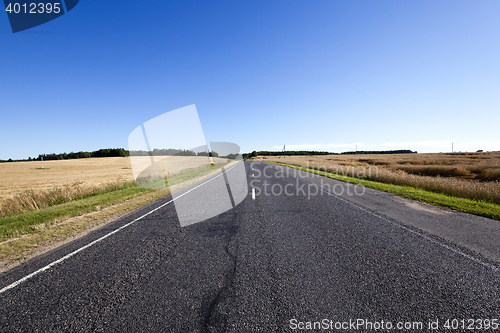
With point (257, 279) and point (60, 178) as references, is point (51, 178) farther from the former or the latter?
point (257, 279)

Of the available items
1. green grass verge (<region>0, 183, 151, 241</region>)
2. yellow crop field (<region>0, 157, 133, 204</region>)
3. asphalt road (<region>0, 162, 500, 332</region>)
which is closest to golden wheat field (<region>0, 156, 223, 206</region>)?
yellow crop field (<region>0, 157, 133, 204</region>)

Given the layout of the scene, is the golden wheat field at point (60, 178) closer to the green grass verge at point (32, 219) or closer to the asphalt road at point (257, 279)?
the green grass verge at point (32, 219)

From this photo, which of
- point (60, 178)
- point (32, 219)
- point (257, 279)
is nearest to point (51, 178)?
point (60, 178)

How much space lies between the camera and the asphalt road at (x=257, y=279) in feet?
8.71

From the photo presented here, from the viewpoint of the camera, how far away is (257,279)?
3486 mm

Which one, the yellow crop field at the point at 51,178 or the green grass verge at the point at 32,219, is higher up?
the yellow crop field at the point at 51,178

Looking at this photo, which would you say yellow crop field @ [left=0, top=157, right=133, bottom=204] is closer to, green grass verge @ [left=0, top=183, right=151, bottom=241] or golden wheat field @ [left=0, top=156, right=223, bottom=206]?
golden wheat field @ [left=0, top=156, right=223, bottom=206]

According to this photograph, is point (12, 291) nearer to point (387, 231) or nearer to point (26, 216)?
point (26, 216)

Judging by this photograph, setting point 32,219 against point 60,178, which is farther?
point 60,178

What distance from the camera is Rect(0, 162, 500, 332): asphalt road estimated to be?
2.65m

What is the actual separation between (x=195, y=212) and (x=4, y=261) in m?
4.68

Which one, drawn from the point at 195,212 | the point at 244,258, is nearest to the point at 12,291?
the point at 244,258

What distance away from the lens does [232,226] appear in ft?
20.6

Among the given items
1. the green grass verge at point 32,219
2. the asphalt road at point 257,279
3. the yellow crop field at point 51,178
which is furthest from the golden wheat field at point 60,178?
the asphalt road at point 257,279
